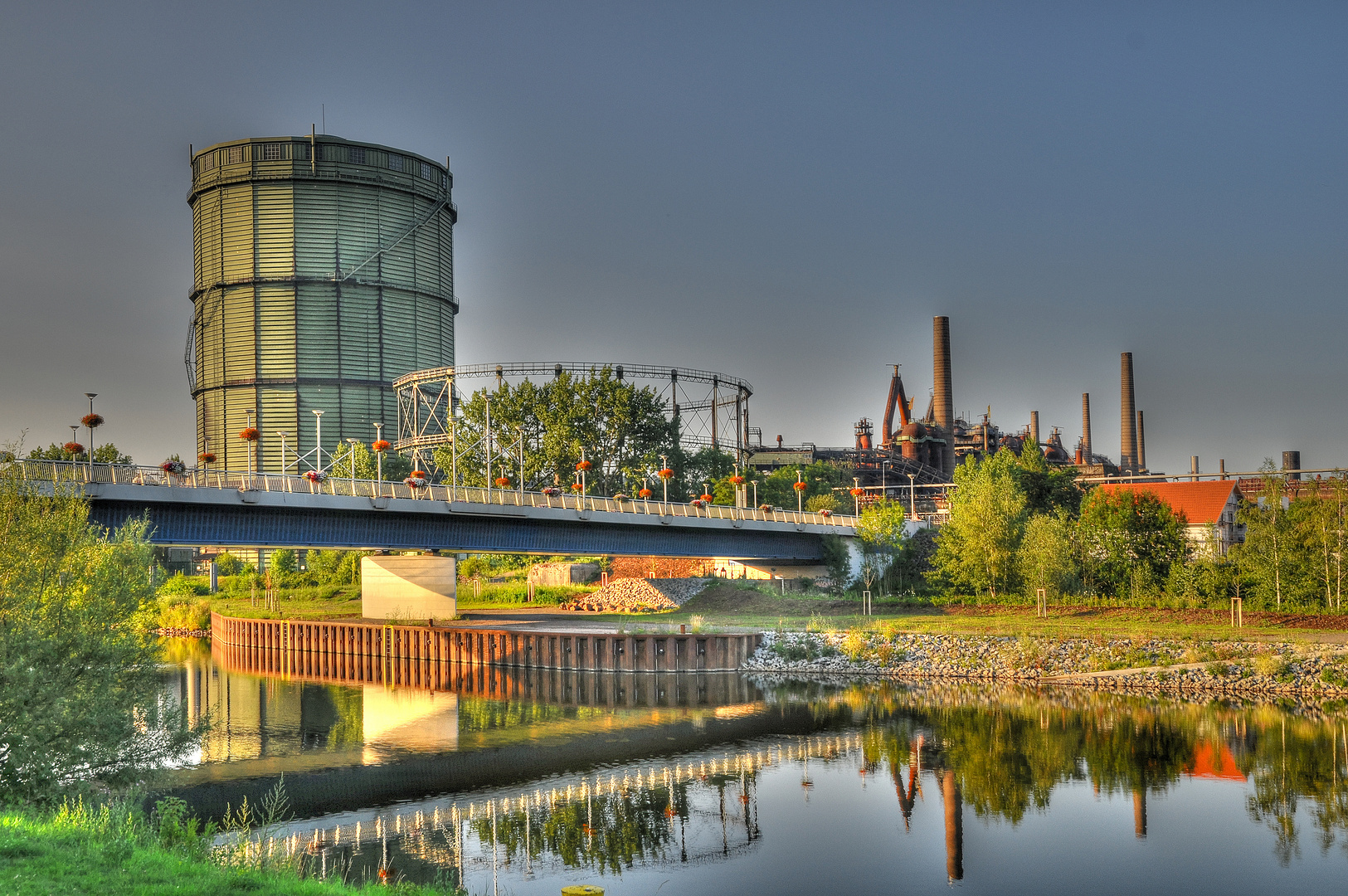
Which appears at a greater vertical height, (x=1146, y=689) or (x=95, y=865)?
(x=95, y=865)

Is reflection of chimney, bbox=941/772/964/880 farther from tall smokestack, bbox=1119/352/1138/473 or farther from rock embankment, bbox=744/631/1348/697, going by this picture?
tall smokestack, bbox=1119/352/1138/473

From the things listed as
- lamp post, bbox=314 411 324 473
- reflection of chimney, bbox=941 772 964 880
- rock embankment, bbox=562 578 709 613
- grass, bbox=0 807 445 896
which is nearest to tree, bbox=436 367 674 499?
lamp post, bbox=314 411 324 473

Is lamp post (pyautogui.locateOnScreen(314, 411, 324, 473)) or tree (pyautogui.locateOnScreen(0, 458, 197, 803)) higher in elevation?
lamp post (pyautogui.locateOnScreen(314, 411, 324, 473))

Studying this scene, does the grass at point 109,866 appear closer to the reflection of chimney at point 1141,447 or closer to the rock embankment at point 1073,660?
the rock embankment at point 1073,660

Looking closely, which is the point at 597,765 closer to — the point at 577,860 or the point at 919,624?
the point at 577,860

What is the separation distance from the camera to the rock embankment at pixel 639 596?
7581 cm

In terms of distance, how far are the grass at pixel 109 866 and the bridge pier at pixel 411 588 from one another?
163 ft

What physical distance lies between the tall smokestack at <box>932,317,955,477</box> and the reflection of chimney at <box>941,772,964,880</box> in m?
88.2

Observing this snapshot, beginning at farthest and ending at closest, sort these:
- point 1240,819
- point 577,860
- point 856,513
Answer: point 856,513 < point 1240,819 < point 577,860

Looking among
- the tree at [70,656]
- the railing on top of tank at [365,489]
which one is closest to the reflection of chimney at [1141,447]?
the railing on top of tank at [365,489]

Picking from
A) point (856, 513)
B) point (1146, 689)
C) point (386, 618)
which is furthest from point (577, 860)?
point (856, 513)

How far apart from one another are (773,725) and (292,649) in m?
40.8

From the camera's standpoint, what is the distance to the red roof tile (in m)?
92.2

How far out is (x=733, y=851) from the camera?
88.3 ft
